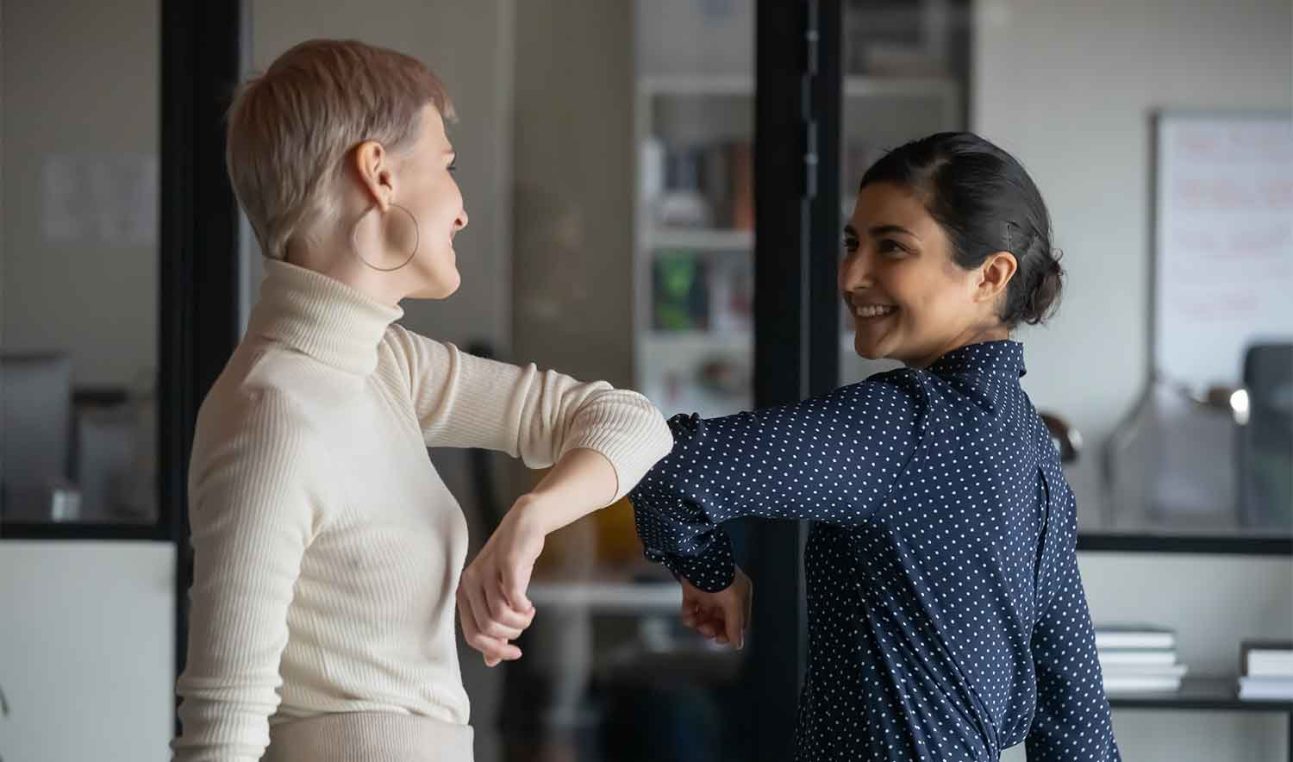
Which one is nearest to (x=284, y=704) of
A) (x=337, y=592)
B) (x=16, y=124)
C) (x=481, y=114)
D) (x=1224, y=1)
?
(x=337, y=592)

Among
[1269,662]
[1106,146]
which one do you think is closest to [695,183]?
[1106,146]

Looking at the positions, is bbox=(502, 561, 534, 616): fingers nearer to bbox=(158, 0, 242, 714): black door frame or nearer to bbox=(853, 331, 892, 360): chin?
bbox=(853, 331, 892, 360): chin

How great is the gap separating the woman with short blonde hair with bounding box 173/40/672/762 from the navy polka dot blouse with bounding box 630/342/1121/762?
115mm

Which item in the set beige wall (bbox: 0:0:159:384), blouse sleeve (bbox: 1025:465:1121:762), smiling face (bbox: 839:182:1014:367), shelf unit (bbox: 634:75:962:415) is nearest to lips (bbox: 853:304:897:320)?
smiling face (bbox: 839:182:1014:367)

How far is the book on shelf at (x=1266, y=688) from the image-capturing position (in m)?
2.62

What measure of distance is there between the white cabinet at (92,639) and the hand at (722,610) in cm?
156

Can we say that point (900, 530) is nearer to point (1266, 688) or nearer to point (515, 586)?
point (515, 586)

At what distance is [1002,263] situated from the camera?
1501mm

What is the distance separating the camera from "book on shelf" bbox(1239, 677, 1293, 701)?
2.62 meters

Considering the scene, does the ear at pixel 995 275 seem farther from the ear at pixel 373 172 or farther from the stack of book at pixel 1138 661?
the stack of book at pixel 1138 661

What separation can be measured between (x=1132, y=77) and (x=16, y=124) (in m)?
2.06

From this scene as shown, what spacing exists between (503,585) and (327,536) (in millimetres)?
153

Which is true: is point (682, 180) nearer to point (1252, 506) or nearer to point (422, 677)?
point (1252, 506)

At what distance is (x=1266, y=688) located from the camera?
2.63 m
